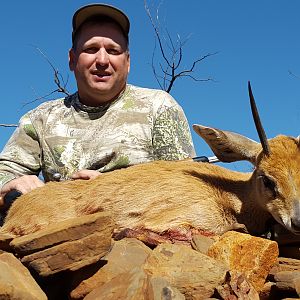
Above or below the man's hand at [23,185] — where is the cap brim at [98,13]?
above

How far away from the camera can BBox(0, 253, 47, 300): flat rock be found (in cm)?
308

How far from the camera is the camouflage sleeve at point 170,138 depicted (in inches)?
272

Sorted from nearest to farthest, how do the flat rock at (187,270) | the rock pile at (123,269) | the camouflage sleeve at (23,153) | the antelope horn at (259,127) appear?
the rock pile at (123,269) < the flat rock at (187,270) < the antelope horn at (259,127) < the camouflage sleeve at (23,153)

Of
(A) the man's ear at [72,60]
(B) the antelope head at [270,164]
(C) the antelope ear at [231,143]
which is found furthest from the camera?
(A) the man's ear at [72,60]

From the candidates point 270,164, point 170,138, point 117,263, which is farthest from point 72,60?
point 117,263

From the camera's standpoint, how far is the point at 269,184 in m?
5.42

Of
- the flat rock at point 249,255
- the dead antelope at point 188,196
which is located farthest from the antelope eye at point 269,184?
the flat rock at point 249,255

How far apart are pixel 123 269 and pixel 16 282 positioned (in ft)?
2.59

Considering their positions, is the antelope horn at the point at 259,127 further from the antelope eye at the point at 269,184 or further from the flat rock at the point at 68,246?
the flat rock at the point at 68,246

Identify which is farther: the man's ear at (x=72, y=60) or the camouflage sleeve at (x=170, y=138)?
the man's ear at (x=72, y=60)

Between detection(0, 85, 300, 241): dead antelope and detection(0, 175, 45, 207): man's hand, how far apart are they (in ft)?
1.18

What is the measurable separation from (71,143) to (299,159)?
9.47ft

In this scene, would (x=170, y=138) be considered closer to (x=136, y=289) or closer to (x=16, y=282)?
(x=136, y=289)

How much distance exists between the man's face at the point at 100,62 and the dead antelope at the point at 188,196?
65.4 inches
